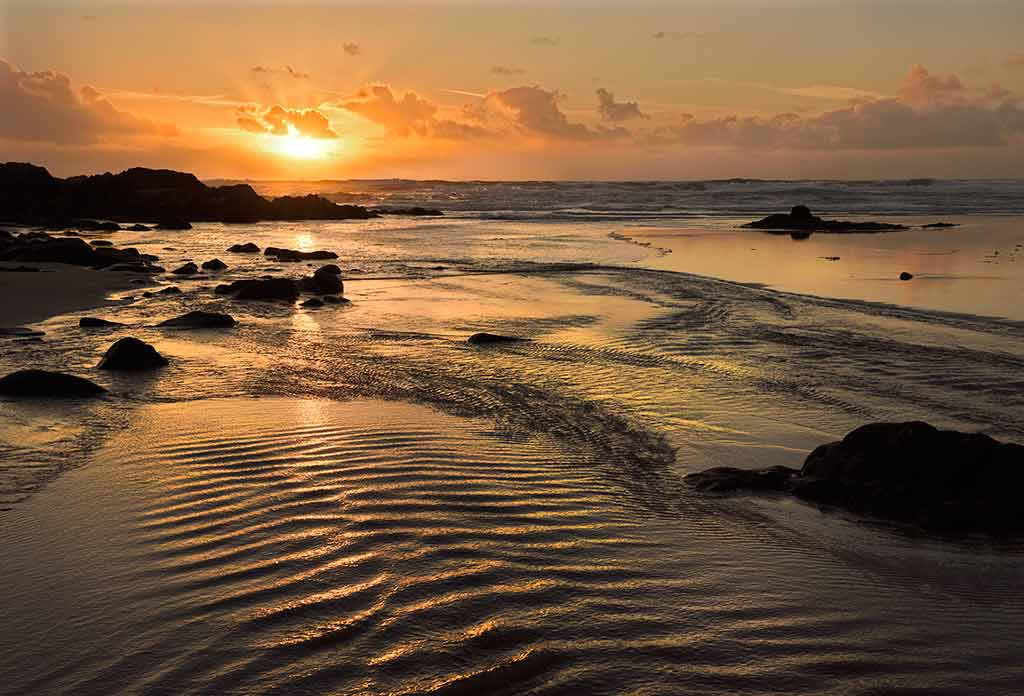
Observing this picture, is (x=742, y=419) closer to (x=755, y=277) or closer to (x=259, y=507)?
(x=259, y=507)

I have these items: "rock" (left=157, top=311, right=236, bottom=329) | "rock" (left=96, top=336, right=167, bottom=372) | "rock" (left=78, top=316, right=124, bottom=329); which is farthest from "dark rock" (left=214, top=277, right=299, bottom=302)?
"rock" (left=96, top=336, right=167, bottom=372)

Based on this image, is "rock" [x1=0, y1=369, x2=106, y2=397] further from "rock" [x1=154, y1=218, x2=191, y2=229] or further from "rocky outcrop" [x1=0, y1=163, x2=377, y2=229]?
"rocky outcrop" [x1=0, y1=163, x2=377, y2=229]

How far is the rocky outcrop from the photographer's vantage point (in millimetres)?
61188

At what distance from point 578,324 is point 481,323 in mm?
2001

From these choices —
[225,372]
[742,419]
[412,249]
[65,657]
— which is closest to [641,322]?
[742,419]

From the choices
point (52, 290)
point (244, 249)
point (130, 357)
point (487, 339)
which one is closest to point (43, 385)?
point (130, 357)

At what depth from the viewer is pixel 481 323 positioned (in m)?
17.2

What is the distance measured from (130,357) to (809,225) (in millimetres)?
41964

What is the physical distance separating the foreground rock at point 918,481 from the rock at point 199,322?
37.9ft

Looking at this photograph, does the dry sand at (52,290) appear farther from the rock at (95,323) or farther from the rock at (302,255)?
the rock at (302,255)

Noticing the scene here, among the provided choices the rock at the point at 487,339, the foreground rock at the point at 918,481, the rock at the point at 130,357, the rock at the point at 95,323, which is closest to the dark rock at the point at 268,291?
the rock at the point at 95,323

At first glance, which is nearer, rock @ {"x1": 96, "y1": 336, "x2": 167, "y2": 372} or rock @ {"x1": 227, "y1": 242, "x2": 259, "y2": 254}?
rock @ {"x1": 96, "y1": 336, "x2": 167, "y2": 372}

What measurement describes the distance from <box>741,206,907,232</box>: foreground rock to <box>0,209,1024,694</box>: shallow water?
3245 cm

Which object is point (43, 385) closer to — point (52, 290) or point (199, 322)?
point (199, 322)
